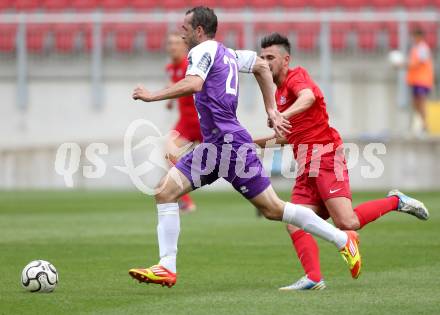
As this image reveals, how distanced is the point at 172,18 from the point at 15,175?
481cm

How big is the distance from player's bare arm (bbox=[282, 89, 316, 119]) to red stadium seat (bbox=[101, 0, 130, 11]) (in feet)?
51.0

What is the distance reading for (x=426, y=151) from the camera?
835 inches

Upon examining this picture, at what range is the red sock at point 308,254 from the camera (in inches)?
320

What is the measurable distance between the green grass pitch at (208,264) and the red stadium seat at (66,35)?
243 inches

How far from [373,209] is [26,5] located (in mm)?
15822

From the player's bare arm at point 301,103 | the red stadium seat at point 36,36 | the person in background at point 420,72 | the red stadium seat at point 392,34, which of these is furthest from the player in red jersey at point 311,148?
the red stadium seat at point 36,36

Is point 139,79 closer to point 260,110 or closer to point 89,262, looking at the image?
point 260,110

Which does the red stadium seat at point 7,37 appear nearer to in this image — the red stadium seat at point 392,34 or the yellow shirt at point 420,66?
the red stadium seat at point 392,34

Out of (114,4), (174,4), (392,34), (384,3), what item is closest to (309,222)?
(392,34)

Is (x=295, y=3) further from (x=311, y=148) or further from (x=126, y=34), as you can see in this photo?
(x=311, y=148)

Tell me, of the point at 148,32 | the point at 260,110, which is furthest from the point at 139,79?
the point at 260,110

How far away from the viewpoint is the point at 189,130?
631 inches

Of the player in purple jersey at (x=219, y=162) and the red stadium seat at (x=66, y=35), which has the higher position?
the red stadium seat at (x=66, y=35)

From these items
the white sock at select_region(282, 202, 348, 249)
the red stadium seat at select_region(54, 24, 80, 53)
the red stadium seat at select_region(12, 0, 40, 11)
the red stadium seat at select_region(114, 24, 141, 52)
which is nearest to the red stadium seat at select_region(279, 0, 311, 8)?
the red stadium seat at select_region(114, 24, 141, 52)
